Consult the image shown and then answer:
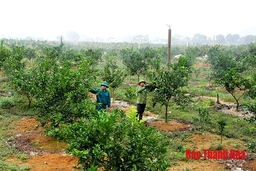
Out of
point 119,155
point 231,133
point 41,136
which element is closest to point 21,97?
point 41,136

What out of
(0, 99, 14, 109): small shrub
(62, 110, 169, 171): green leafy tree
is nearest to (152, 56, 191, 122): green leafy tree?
(62, 110, 169, 171): green leafy tree

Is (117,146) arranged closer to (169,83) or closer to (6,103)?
(169,83)

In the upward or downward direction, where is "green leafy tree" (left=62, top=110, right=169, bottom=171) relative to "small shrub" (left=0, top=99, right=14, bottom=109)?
upward

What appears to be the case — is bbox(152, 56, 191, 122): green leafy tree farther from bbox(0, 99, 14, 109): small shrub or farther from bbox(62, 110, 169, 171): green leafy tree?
bbox(0, 99, 14, 109): small shrub

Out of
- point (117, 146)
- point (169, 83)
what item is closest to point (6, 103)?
point (169, 83)

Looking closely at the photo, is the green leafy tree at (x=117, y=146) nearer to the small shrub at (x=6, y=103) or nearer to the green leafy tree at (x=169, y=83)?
the green leafy tree at (x=169, y=83)

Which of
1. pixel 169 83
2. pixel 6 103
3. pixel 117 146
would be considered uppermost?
pixel 169 83

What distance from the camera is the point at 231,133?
403 inches

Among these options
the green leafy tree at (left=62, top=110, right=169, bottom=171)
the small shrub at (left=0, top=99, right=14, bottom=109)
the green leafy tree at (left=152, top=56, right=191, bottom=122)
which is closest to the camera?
the green leafy tree at (left=62, top=110, right=169, bottom=171)

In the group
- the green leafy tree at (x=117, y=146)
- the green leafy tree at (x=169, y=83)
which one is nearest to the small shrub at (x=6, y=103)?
the green leafy tree at (x=169, y=83)

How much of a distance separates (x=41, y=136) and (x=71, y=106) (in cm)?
197

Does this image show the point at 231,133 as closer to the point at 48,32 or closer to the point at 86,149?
the point at 86,149

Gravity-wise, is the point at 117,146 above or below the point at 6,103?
above

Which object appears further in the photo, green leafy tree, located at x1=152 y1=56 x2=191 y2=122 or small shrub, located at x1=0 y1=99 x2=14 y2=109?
small shrub, located at x1=0 y1=99 x2=14 y2=109
